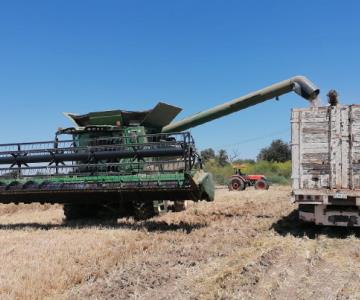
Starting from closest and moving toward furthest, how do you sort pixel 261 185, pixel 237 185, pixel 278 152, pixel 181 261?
pixel 181 261, pixel 237 185, pixel 261 185, pixel 278 152

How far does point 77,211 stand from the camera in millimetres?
10953

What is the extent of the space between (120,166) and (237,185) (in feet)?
48.8

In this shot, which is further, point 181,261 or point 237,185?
point 237,185

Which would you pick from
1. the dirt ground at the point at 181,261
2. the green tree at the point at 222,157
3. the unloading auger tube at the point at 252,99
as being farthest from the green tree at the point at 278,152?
the dirt ground at the point at 181,261

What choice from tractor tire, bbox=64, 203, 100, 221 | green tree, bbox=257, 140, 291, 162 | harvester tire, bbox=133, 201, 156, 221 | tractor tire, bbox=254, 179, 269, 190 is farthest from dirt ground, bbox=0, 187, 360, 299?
green tree, bbox=257, 140, 291, 162

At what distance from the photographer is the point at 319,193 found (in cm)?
804

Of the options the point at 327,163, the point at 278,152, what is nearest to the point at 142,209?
the point at 327,163

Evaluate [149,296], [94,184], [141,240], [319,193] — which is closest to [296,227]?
[319,193]

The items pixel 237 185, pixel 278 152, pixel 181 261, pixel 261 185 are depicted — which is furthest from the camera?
pixel 278 152

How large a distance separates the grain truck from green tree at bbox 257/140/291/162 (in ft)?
164

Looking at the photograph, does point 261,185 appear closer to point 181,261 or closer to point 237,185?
point 237,185

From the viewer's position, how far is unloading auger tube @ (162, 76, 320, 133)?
1170 centimetres

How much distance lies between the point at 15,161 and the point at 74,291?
616 centimetres

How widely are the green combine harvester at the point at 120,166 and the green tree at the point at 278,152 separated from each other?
4696 cm
